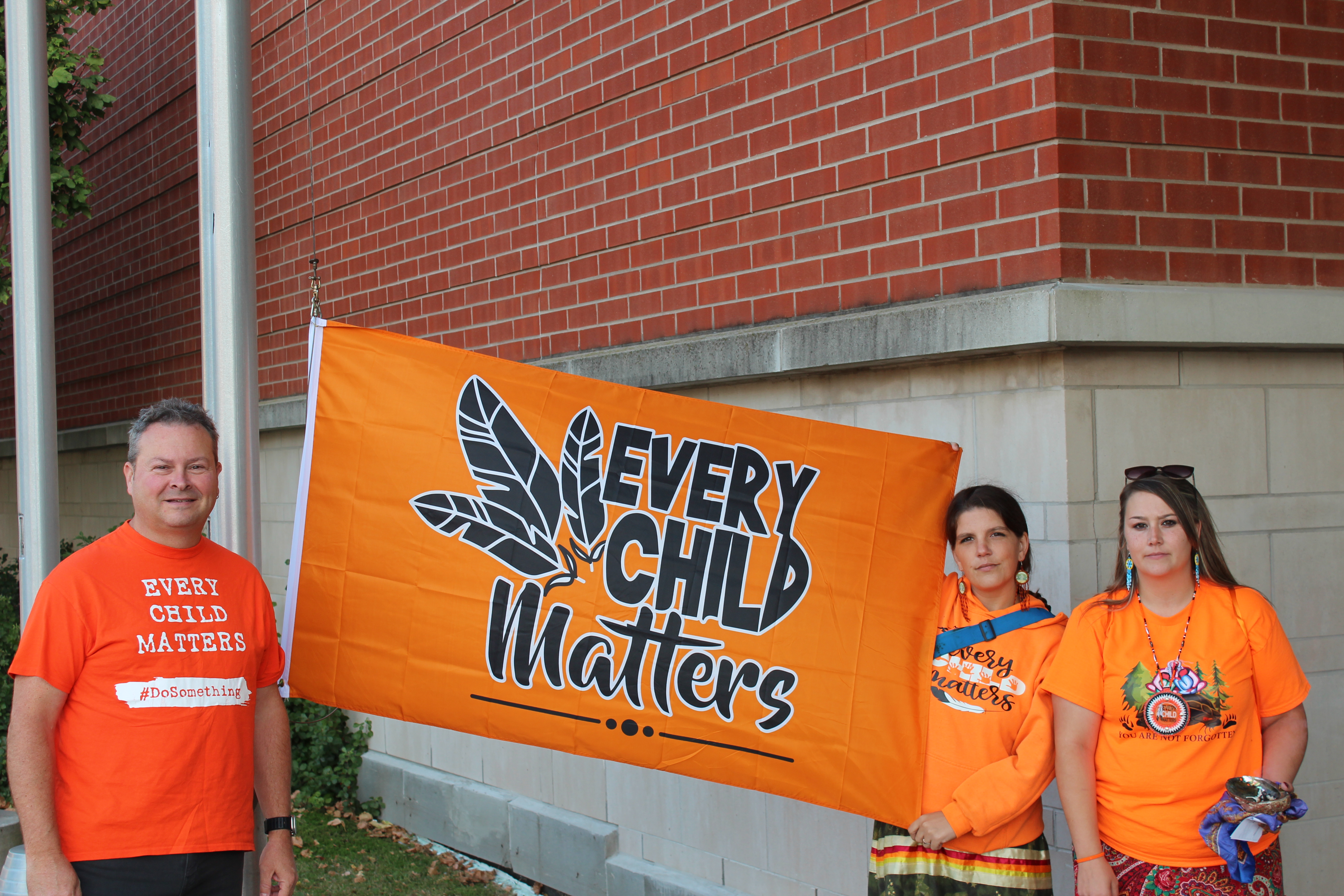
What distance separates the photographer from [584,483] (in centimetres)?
367

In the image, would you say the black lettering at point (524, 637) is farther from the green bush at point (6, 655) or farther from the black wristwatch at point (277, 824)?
the green bush at point (6, 655)

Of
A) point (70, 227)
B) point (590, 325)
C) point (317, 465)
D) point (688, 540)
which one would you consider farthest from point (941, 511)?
point (70, 227)

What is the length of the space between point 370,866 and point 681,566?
362 centimetres

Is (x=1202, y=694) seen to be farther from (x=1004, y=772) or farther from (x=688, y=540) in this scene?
(x=688, y=540)

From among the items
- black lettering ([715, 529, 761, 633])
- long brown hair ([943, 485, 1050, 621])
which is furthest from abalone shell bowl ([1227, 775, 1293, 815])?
black lettering ([715, 529, 761, 633])

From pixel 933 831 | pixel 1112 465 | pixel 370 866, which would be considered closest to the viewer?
pixel 933 831

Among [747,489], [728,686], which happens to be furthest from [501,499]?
[728,686]

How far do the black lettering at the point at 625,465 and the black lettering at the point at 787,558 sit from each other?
395 mm

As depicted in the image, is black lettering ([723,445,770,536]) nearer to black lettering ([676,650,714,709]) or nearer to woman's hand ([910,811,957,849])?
black lettering ([676,650,714,709])

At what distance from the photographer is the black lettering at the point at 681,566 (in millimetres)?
3633

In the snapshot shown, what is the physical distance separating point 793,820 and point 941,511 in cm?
171

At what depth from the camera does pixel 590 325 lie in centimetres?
Result: 586

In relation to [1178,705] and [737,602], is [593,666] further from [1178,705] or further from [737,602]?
[1178,705]

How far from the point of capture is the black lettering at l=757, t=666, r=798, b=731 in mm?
3613
